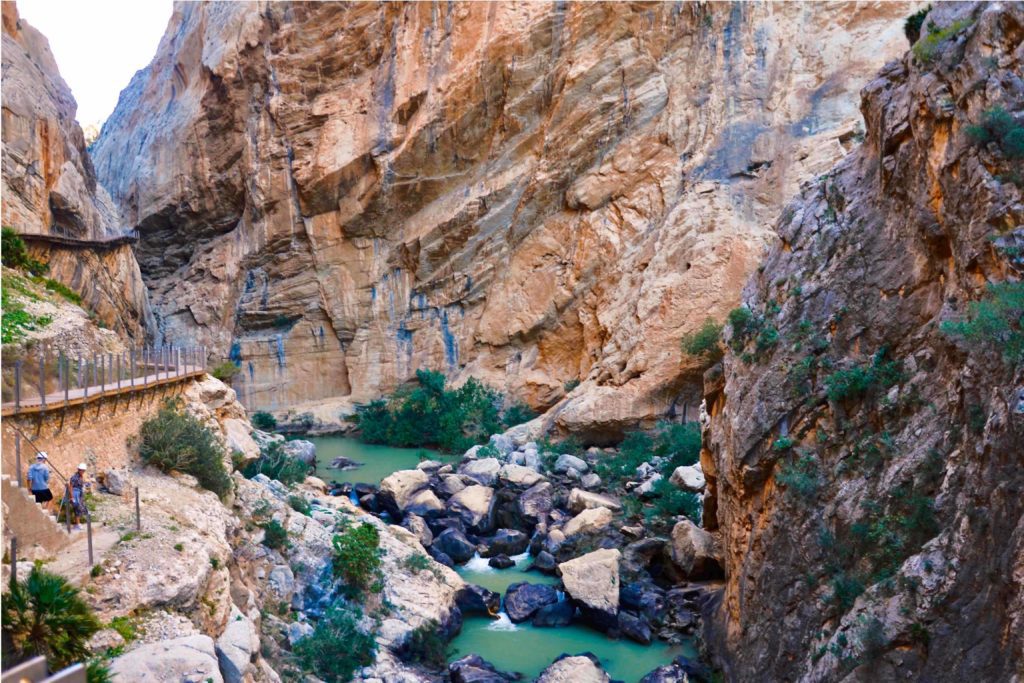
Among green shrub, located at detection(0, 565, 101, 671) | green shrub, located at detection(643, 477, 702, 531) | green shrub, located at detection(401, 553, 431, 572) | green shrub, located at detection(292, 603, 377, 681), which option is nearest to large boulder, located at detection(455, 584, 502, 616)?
green shrub, located at detection(401, 553, 431, 572)

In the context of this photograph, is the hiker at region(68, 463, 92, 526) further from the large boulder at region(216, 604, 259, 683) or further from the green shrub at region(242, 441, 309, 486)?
the green shrub at region(242, 441, 309, 486)

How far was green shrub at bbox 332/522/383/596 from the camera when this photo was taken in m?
14.8

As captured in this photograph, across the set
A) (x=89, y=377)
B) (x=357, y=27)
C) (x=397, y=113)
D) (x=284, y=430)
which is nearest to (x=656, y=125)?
(x=397, y=113)

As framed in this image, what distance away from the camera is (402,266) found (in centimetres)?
4250

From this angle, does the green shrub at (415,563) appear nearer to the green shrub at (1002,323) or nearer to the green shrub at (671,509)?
the green shrub at (671,509)

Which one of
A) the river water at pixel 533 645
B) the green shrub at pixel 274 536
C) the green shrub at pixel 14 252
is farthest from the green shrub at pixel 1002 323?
the green shrub at pixel 14 252

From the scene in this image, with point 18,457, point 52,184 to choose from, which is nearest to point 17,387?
point 18,457

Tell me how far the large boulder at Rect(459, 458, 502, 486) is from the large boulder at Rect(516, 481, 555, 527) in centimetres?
177

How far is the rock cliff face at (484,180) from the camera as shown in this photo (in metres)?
30.7

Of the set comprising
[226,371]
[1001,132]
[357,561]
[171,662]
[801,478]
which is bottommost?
[357,561]

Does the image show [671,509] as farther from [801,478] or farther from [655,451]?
[801,478]

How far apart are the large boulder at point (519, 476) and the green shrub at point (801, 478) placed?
12.4 meters

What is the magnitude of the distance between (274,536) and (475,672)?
4539mm

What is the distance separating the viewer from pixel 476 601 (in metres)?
16.3
